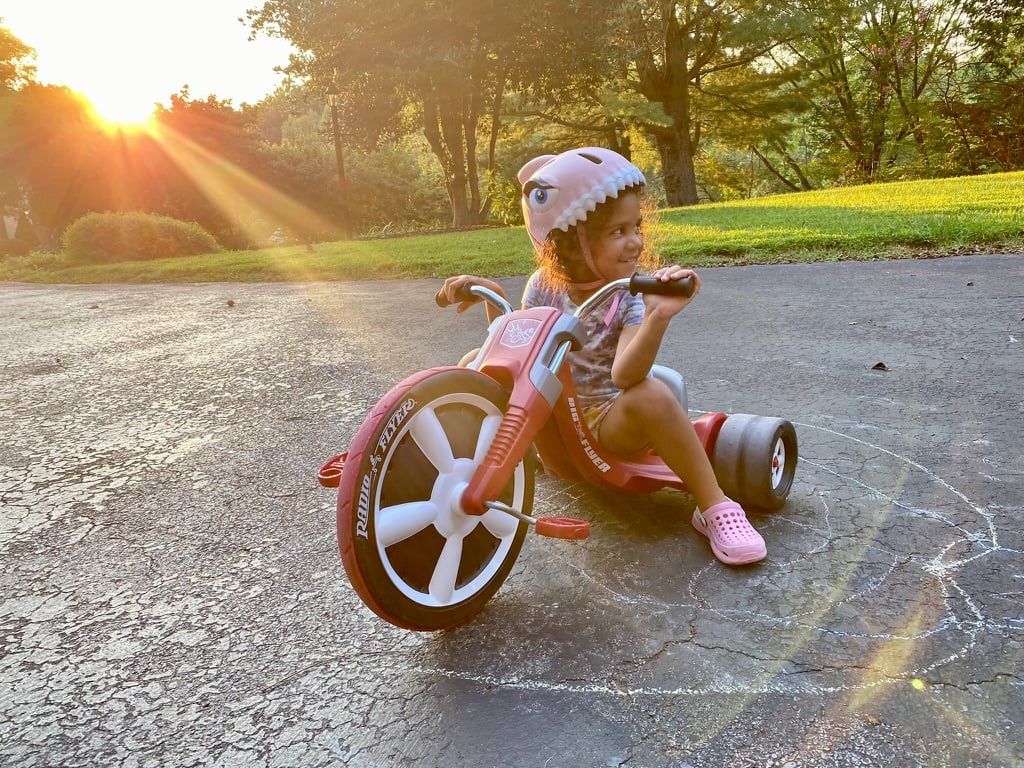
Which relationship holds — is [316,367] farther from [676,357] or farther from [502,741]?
[502,741]

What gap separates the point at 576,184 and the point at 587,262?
0.25 metres

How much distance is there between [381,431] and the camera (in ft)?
5.69

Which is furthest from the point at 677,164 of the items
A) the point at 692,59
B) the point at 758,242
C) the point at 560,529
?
the point at 560,529

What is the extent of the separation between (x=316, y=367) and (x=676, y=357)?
7.60 ft

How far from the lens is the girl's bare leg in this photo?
227cm

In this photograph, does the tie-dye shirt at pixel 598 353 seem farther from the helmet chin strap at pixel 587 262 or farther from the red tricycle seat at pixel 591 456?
the red tricycle seat at pixel 591 456

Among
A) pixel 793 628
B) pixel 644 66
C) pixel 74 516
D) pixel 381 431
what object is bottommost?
pixel 793 628

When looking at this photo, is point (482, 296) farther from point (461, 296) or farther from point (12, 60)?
point (12, 60)

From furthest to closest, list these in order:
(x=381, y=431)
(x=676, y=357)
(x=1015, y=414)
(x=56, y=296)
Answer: (x=56, y=296), (x=676, y=357), (x=1015, y=414), (x=381, y=431)

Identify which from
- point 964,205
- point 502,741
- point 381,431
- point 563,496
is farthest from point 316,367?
point 964,205

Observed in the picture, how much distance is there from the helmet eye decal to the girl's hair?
0.29 ft

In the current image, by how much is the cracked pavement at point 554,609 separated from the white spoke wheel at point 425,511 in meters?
0.16

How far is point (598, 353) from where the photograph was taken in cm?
251

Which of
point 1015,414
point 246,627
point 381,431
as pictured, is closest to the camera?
point 381,431
